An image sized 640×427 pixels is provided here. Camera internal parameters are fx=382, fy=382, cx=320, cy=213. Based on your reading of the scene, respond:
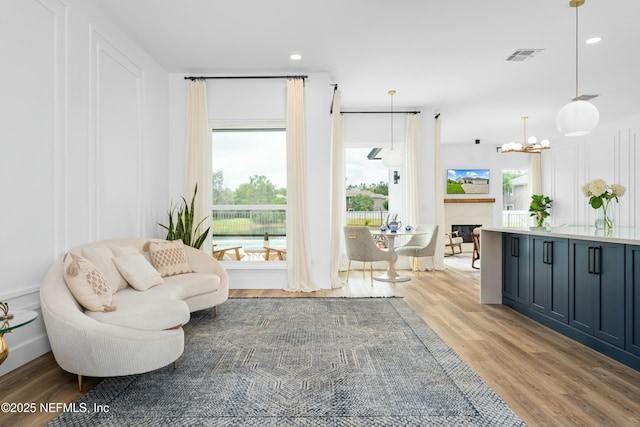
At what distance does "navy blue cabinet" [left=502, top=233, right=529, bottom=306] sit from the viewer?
12.9ft

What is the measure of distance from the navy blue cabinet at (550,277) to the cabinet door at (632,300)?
0.64 meters

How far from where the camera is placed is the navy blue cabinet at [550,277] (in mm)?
3299

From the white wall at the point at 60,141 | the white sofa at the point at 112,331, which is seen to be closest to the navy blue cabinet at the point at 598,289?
the white sofa at the point at 112,331

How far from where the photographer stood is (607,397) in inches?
86.4

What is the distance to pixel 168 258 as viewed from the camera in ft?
12.8

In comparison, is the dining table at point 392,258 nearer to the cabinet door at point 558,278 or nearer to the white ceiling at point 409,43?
the white ceiling at point 409,43

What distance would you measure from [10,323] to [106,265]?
5.07 feet

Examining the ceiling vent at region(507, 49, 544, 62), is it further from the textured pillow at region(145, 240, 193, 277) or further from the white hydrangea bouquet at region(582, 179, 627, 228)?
the textured pillow at region(145, 240, 193, 277)

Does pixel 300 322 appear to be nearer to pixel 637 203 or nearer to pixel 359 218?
pixel 359 218

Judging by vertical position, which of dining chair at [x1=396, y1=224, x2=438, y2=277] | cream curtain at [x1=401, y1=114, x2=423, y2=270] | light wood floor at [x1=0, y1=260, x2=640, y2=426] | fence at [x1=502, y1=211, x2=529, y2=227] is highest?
cream curtain at [x1=401, y1=114, x2=423, y2=270]

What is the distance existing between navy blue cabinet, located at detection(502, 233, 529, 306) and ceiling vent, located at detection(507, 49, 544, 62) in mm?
2225

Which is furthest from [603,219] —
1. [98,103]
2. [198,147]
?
[98,103]

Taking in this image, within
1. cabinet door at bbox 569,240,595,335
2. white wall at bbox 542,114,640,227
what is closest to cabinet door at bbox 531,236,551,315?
cabinet door at bbox 569,240,595,335

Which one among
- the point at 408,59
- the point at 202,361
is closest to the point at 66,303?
the point at 202,361
